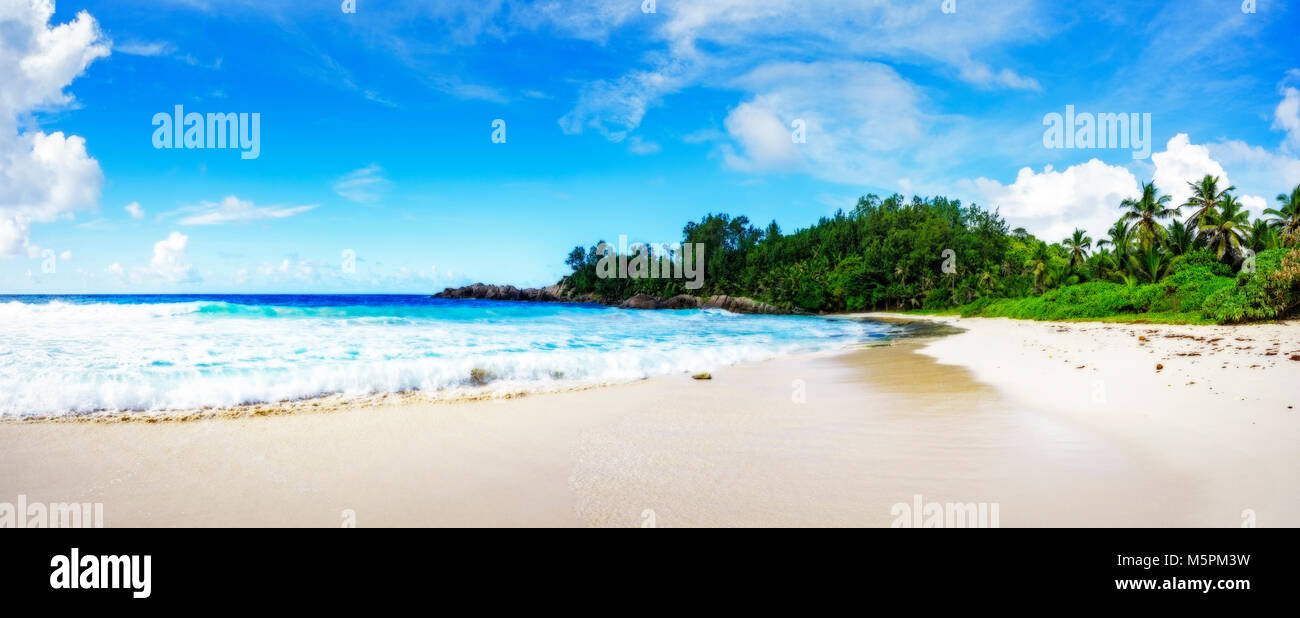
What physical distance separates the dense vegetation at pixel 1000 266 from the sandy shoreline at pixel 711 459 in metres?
19.9

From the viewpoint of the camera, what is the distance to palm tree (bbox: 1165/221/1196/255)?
1688 inches

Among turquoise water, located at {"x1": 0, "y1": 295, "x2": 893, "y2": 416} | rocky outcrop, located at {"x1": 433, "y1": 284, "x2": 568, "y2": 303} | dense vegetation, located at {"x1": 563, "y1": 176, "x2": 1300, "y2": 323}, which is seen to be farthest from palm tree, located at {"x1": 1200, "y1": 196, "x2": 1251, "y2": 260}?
rocky outcrop, located at {"x1": 433, "y1": 284, "x2": 568, "y2": 303}

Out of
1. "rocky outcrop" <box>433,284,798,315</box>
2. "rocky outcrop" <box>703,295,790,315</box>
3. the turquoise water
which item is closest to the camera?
the turquoise water

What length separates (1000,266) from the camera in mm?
68125

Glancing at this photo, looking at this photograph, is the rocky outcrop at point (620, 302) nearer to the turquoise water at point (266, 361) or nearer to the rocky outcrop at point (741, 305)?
the rocky outcrop at point (741, 305)

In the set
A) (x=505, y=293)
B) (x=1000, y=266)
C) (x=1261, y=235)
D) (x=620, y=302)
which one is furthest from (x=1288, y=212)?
(x=505, y=293)

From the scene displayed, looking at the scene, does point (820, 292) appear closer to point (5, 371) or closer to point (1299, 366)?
point (1299, 366)

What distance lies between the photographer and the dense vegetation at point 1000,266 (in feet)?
90.0

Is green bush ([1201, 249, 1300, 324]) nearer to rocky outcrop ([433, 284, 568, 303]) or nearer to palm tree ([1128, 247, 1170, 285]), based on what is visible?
palm tree ([1128, 247, 1170, 285])

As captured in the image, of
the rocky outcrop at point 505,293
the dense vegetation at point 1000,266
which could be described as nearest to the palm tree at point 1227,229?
the dense vegetation at point 1000,266

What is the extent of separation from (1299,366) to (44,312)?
35.4m

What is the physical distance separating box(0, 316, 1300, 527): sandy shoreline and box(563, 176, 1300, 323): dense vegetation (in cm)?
1990
